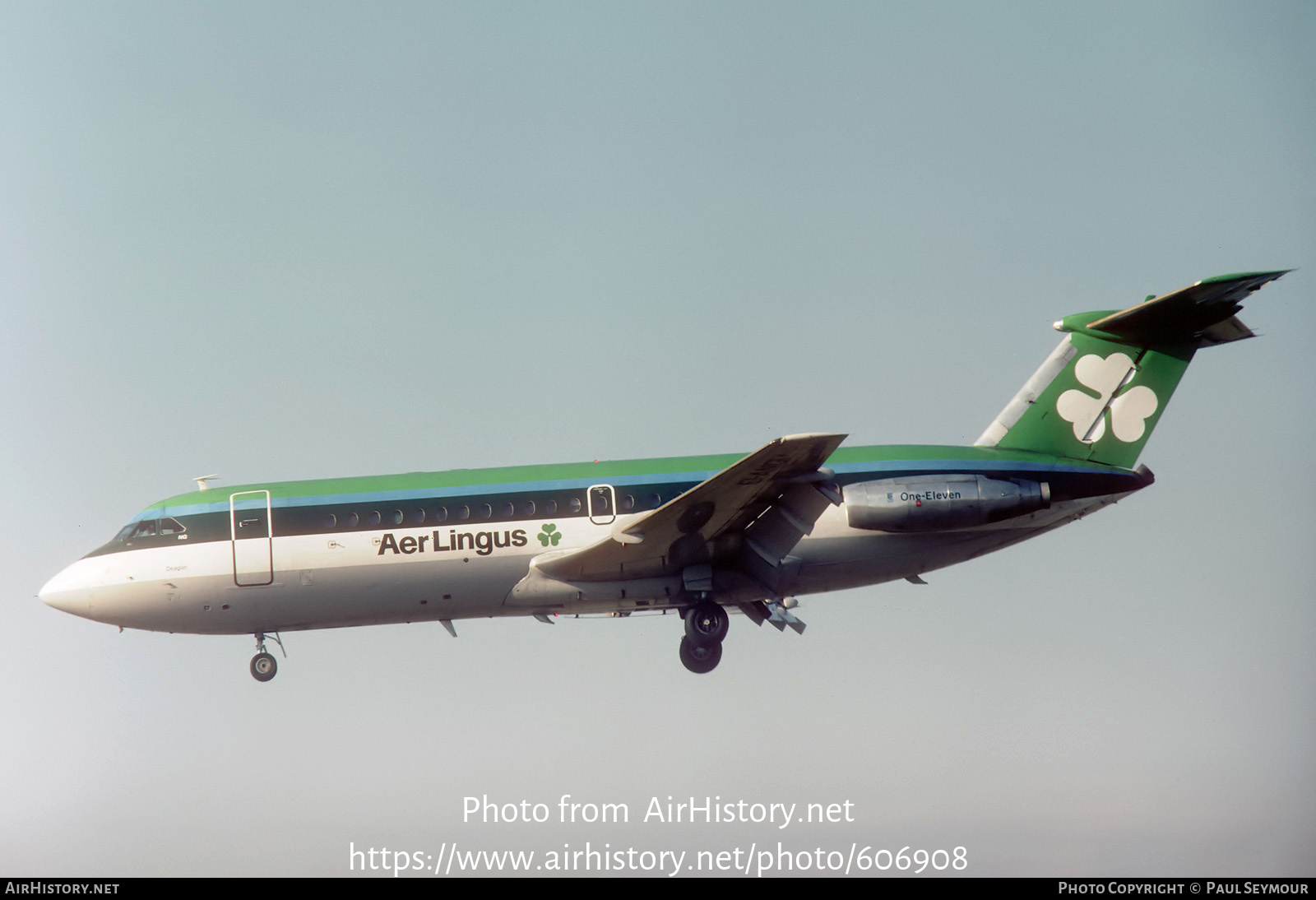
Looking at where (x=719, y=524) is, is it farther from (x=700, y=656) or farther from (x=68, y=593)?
(x=68, y=593)

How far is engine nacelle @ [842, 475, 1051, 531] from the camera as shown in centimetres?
2228

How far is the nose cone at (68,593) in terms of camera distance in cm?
2342

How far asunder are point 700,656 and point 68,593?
1235 cm

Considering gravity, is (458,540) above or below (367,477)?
below

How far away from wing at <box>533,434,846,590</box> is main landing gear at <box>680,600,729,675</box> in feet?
2.85

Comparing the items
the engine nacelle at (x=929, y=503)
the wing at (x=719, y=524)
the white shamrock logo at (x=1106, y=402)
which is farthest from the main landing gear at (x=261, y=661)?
the white shamrock logo at (x=1106, y=402)

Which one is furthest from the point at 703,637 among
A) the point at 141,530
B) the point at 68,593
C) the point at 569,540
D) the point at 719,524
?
the point at 68,593

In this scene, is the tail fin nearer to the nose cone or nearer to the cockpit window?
the cockpit window

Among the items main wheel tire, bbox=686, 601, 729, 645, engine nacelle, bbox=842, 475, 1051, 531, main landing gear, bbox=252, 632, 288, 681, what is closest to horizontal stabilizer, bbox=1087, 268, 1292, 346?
engine nacelle, bbox=842, 475, 1051, 531
